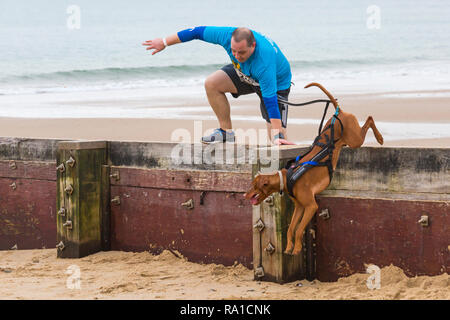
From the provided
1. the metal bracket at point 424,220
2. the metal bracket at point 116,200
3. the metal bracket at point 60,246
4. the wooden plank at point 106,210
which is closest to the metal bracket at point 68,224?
the metal bracket at point 60,246

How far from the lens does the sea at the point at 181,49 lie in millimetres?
26183

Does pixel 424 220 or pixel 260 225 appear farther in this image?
pixel 260 225

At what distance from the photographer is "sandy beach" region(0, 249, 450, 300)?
17.3 feet

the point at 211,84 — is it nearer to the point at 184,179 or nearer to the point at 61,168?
the point at 184,179

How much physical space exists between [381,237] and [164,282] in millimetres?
1888

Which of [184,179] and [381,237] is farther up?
[184,179]

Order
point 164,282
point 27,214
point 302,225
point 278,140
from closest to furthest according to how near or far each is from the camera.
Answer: point 302,225 < point 278,140 < point 164,282 < point 27,214

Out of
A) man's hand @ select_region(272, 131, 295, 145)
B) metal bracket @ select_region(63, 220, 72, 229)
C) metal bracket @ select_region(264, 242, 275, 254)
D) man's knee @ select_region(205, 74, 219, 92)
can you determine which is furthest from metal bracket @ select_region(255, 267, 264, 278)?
metal bracket @ select_region(63, 220, 72, 229)

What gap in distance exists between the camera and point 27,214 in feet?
24.3

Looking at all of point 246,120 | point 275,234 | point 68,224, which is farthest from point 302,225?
point 246,120

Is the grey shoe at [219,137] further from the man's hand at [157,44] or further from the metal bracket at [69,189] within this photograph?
the metal bracket at [69,189]

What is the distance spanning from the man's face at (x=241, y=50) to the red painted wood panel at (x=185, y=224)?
119 cm

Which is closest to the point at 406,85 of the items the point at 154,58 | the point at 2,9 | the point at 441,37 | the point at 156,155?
the point at 156,155
